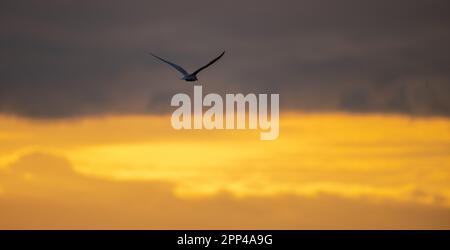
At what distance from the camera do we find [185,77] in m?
139
